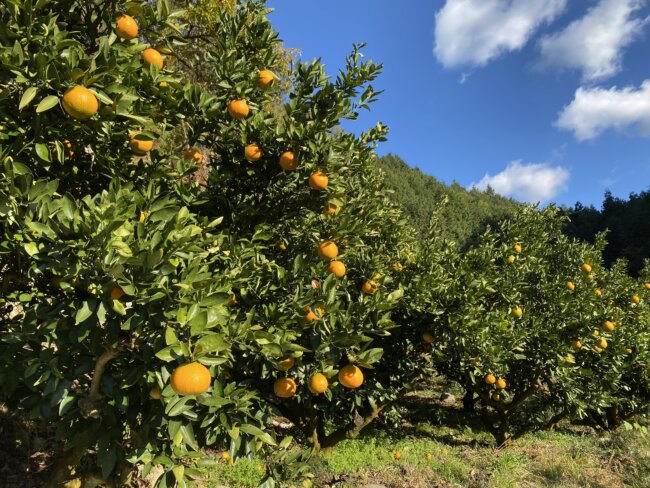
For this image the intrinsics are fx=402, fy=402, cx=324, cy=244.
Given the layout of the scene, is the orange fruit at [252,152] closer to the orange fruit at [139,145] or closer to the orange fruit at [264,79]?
the orange fruit at [264,79]

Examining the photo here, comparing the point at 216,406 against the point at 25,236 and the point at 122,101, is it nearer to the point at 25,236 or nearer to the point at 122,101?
the point at 25,236

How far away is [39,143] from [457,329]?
13.6 feet

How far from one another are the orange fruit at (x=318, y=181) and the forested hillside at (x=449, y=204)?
122 ft

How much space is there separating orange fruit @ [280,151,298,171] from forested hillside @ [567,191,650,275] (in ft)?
79.6

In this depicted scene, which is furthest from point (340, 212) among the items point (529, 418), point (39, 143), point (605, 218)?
point (605, 218)

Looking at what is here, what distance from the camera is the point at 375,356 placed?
6.45ft

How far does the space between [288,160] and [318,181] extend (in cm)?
24

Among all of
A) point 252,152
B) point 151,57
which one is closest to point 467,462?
point 252,152

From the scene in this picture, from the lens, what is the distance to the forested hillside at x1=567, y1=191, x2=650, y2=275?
25.2 metres

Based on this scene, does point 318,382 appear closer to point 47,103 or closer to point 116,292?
point 116,292

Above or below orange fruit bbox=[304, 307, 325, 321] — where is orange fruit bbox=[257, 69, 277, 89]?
above

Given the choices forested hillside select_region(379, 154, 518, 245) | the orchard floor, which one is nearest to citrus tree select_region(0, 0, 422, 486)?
the orchard floor

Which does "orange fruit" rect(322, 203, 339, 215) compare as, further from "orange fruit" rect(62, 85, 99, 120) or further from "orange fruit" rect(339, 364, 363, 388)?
"orange fruit" rect(62, 85, 99, 120)

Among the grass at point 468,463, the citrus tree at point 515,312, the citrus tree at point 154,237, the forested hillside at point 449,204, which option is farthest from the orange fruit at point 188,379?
the forested hillside at point 449,204
